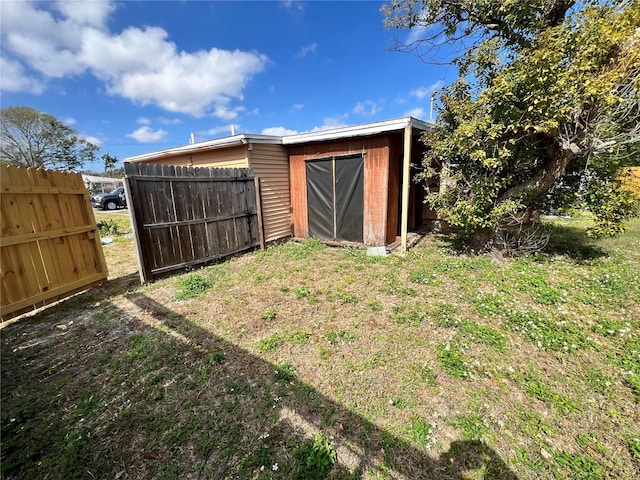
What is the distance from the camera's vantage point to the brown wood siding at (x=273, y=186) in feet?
20.5

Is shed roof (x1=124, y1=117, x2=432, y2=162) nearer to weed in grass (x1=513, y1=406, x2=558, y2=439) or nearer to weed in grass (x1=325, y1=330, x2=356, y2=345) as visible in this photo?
weed in grass (x1=325, y1=330, x2=356, y2=345)

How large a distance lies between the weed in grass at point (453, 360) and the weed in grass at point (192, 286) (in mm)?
3450

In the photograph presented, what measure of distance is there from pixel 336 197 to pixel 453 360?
4.54 meters

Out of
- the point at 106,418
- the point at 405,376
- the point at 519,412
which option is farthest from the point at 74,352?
the point at 519,412

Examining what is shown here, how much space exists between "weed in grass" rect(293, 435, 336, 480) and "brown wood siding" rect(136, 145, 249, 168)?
18.1 ft

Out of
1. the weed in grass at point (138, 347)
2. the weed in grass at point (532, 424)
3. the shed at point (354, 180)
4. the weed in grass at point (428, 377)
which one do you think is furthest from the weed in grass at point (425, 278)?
the weed in grass at point (138, 347)

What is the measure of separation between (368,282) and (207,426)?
2.97m

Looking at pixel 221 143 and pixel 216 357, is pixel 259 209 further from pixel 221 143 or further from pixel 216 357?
pixel 216 357

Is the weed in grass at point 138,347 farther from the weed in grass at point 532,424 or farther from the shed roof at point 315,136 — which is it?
the shed roof at point 315,136

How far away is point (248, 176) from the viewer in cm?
597

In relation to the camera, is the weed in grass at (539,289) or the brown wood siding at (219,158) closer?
the weed in grass at (539,289)

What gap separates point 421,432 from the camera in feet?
6.12

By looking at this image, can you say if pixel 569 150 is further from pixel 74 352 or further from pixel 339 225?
pixel 74 352

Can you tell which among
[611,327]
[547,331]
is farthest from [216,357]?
[611,327]
